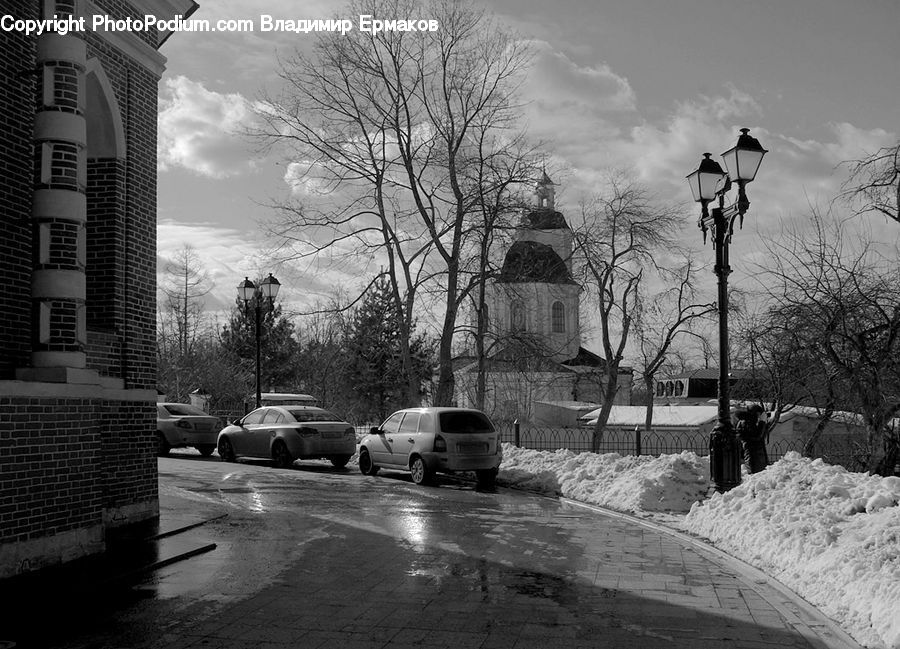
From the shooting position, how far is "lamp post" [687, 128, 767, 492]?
41.9 feet

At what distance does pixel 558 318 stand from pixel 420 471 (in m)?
64.0

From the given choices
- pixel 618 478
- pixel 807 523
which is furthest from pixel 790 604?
pixel 618 478

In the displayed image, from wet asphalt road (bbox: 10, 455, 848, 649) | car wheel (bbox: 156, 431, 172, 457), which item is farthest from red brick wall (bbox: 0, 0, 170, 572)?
car wheel (bbox: 156, 431, 172, 457)

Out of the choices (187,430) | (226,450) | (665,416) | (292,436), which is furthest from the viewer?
(665,416)

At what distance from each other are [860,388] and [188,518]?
11382 millimetres

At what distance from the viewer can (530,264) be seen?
3027 cm

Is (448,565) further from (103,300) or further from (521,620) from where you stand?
(103,300)

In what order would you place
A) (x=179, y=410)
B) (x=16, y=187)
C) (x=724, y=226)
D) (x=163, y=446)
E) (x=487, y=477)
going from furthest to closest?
(x=179, y=410), (x=163, y=446), (x=487, y=477), (x=724, y=226), (x=16, y=187)

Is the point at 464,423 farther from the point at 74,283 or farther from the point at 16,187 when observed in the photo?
the point at 16,187

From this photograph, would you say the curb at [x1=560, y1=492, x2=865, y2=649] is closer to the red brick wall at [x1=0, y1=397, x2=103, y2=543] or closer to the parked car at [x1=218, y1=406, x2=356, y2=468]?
the red brick wall at [x1=0, y1=397, x2=103, y2=543]

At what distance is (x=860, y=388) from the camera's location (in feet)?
50.8

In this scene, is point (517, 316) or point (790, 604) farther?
point (517, 316)

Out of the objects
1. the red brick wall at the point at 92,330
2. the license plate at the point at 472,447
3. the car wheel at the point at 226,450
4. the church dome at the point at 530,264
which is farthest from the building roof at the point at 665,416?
the red brick wall at the point at 92,330

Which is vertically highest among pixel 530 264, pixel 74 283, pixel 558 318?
pixel 558 318
